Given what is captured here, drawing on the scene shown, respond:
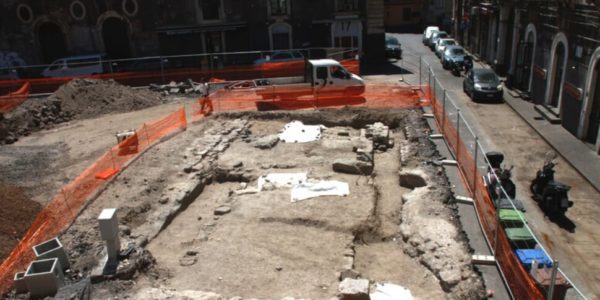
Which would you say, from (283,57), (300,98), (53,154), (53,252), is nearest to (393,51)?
(283,57)

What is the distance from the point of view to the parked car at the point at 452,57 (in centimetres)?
3253

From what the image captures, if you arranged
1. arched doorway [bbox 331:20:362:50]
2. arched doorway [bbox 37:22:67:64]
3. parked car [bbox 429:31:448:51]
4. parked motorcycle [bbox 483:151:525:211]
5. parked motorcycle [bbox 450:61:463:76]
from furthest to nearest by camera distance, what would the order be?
parked car [bbox 429:31:448:51] < arched doorway [bbox 331:20:362:50] < arched doorway [bbox 37:22:67:64] < parked motorcycle [bbox 450:61:463:76] < parked motorcycle [bbox 483:151:525:211]

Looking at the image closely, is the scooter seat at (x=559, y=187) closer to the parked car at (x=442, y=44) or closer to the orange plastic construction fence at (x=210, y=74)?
the orange plastic construction fence at (x=210, y=74)

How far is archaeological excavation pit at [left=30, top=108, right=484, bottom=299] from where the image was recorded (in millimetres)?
9461

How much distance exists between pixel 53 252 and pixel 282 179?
670cm

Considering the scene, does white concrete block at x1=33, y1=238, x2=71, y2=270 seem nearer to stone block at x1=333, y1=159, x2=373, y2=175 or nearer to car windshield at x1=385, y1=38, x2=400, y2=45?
stone block at x1=333, y1=159, x2=373, y2=175

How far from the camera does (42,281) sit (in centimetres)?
853

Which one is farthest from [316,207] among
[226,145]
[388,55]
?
[388,55]

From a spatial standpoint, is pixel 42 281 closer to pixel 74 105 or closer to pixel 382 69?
pixel 74 105

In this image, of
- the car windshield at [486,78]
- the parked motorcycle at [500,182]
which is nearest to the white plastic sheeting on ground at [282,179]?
the parked motorcycle at [500,182]

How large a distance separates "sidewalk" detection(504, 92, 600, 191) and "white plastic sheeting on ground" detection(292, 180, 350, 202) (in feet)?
26.3

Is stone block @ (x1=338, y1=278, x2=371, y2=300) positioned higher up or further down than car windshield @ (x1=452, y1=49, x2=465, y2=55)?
further down

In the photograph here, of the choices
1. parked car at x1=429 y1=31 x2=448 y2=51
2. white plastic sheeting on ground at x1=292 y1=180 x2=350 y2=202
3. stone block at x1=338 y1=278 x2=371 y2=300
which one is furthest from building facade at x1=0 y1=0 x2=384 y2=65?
stone block at x1=338 y1=278 x2=371 y2=300

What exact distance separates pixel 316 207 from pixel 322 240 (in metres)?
1.52
